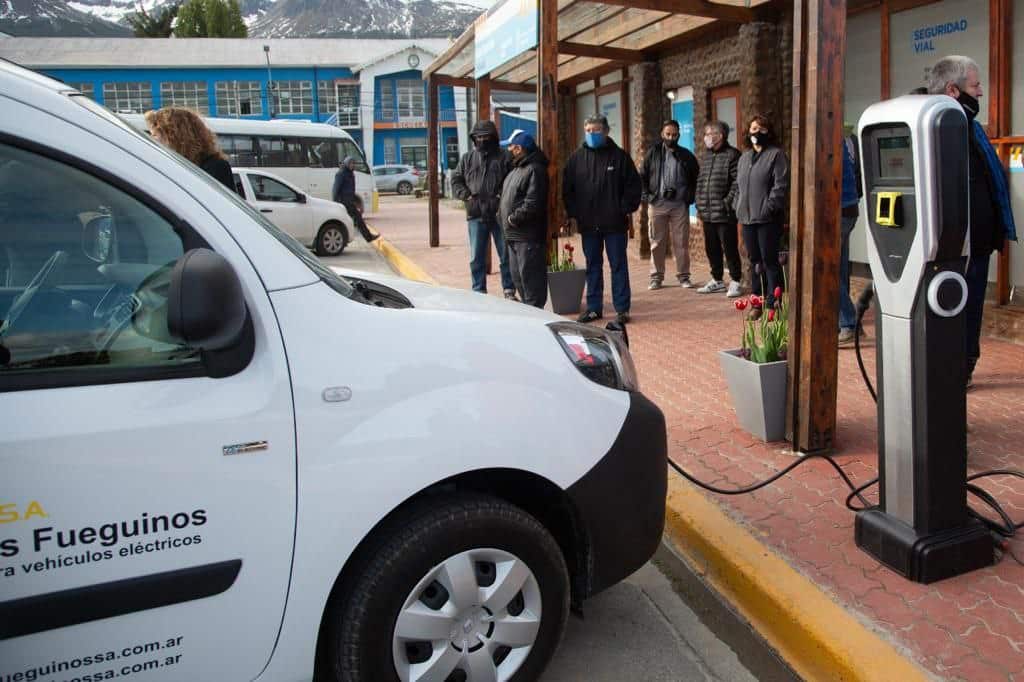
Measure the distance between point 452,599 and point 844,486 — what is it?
2480 millimetres

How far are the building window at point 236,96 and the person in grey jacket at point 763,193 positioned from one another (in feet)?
179

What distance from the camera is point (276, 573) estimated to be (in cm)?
237

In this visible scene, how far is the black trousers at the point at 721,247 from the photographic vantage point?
938 centimetres

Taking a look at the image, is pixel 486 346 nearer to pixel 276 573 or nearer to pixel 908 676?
pixel 276 573

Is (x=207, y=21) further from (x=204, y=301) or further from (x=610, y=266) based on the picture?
(x=204, y=301)

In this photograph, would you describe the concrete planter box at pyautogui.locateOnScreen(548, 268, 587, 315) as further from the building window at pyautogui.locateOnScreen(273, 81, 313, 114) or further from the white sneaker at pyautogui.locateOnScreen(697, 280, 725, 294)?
the building window at pyautogui.locateOnScreen(273, 81, 313, 114)

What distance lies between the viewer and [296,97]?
Answer: 5962cm

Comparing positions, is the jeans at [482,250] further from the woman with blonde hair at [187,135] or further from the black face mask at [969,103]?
the black face mask at [969,103]

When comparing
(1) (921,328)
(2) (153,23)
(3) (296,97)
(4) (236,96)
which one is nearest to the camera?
(1) (921,328)

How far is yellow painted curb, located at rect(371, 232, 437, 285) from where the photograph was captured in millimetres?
12680

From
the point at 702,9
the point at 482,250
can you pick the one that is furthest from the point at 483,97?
the point at 702,9

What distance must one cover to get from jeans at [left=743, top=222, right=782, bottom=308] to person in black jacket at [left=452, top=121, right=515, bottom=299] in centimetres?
251

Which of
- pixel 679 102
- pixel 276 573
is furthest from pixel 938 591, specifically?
pixel 679 102

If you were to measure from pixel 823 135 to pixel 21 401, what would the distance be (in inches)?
139
